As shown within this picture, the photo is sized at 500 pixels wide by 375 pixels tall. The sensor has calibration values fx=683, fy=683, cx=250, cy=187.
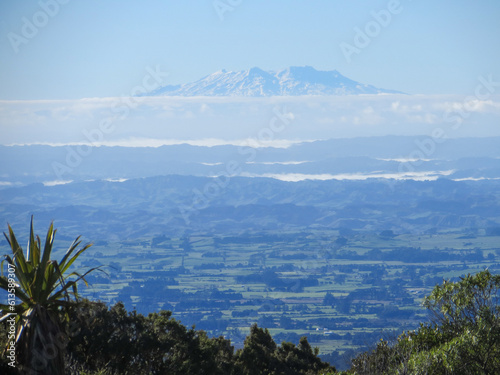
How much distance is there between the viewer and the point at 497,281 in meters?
19.6

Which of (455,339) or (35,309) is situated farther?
(455,339)

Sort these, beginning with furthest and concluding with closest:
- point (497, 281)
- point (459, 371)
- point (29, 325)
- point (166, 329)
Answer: point (166, 329)
point (497, 281)
point (459, 371)
point (29, 325)

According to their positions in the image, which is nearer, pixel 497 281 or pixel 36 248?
pixel 36 248

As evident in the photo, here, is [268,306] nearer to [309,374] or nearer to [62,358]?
[309,374]

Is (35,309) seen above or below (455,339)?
above

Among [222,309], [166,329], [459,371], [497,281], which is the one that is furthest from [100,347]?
[222,309]

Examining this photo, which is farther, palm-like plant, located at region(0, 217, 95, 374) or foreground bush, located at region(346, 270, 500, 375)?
foreground bush, located at region(346, 270, 500, 375)

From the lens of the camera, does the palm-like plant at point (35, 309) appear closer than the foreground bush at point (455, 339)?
Yes

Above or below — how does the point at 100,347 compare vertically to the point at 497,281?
below

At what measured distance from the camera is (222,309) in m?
176

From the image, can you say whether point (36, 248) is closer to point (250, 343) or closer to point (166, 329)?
point (166, 329)

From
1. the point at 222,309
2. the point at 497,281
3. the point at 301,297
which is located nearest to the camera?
the point at 497,281

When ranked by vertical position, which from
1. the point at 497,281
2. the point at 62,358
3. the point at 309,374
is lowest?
the point at 309,374

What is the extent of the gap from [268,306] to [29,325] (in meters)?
172
